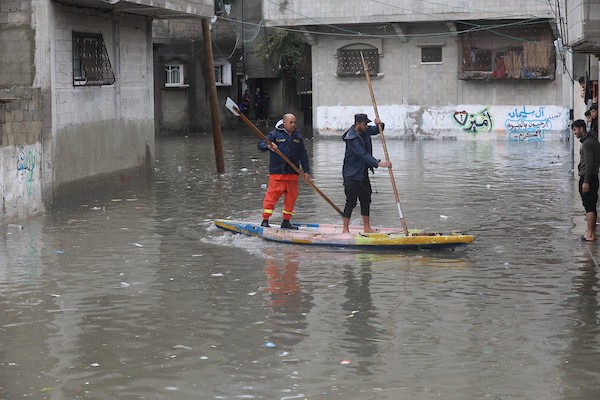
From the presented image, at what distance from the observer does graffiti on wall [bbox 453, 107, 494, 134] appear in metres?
35.8

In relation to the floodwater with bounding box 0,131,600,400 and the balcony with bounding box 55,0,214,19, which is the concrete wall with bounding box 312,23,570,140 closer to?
the balcony with bounding box 55,0,214,19

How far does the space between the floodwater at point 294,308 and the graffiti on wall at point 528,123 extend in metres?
16.3

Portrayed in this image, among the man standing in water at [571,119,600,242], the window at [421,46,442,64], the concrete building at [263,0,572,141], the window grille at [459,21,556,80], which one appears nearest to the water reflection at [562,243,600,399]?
the man standing in water at [571,119,600,242]

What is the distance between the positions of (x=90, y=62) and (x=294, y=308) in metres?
10.8

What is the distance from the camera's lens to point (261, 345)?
9.23 meters

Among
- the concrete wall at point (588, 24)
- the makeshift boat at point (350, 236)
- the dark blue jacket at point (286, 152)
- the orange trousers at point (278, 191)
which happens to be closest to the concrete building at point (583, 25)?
the concrete wall at point (588, 24)

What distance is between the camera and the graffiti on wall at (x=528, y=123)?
35031mm

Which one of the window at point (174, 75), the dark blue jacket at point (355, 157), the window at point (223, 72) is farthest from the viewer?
the window at point (223, 72)

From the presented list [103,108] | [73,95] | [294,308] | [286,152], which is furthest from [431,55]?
[294,308]

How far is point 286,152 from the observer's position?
1507cm

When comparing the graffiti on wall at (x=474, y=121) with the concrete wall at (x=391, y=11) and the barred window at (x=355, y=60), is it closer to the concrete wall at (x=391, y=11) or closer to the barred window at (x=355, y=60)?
the barred window at (x=355, y=60)

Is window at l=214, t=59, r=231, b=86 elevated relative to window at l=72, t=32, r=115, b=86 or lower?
elevated

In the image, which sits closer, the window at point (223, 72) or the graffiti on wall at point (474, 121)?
the graffiti on wall at point (474, 121)

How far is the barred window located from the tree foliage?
559 cm
